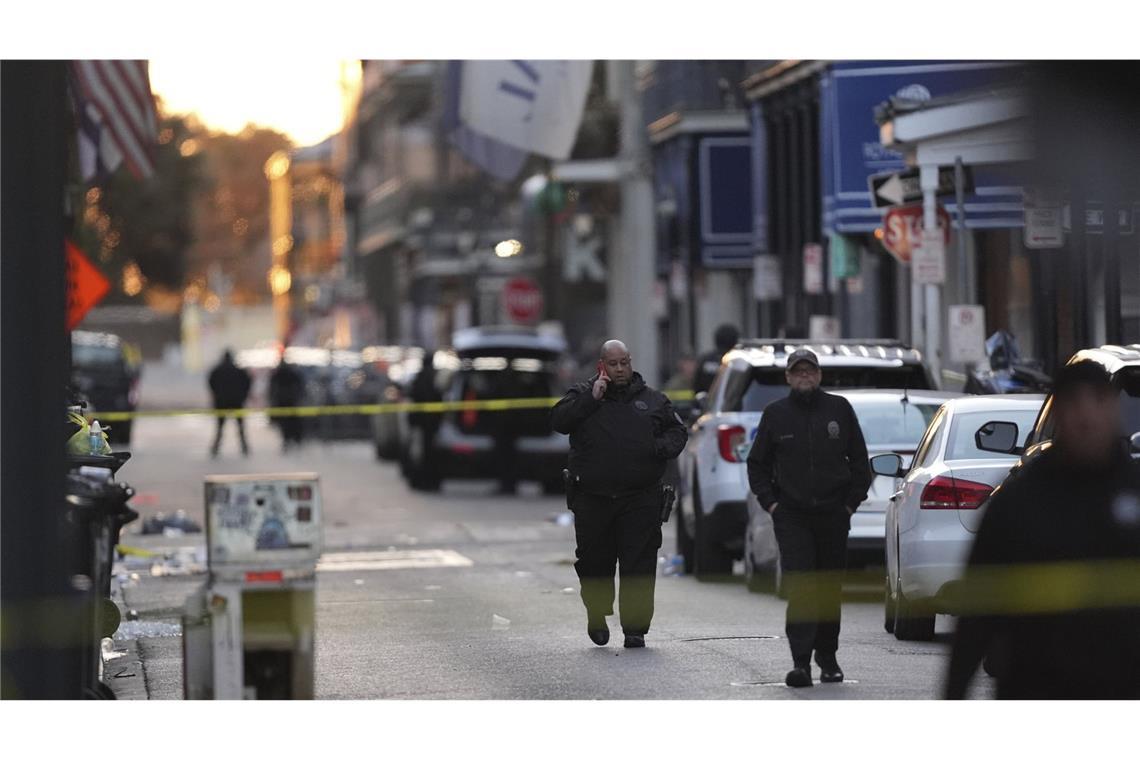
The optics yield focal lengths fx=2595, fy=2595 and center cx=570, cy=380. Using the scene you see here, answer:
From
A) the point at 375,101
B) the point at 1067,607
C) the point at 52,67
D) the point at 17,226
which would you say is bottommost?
the point at 1067,607

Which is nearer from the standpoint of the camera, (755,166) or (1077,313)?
(1077,313)

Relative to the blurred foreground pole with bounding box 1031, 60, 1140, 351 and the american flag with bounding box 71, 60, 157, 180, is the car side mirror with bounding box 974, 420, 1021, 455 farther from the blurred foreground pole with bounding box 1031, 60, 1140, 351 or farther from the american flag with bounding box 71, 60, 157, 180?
the american flag with bounding box 71, 60, 157, 180

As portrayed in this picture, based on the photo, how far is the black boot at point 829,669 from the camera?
499 inches

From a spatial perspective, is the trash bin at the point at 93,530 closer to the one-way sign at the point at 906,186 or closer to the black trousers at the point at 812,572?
the black trousers at the point at 812,572

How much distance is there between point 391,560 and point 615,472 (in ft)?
26.8

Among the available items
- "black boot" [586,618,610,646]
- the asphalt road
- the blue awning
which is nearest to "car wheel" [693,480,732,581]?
the asphalt road

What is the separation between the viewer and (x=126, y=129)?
29078 millimetres

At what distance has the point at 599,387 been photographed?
1463 cm

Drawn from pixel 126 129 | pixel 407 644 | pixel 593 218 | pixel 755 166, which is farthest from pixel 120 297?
pixel 407 644

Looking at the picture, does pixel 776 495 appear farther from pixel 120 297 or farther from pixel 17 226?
pixel 120 297

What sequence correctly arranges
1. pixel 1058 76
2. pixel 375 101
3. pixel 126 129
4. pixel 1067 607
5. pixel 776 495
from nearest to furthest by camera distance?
1. pixel 1067 607
2. pixel 776 495
3. pixel 1058 76
4. pixel 126 129
5. pixel 375 101

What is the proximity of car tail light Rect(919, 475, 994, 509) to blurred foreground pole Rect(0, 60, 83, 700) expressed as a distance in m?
6.33

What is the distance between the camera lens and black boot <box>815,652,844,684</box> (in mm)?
12664

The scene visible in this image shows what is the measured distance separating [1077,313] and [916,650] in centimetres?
1057
